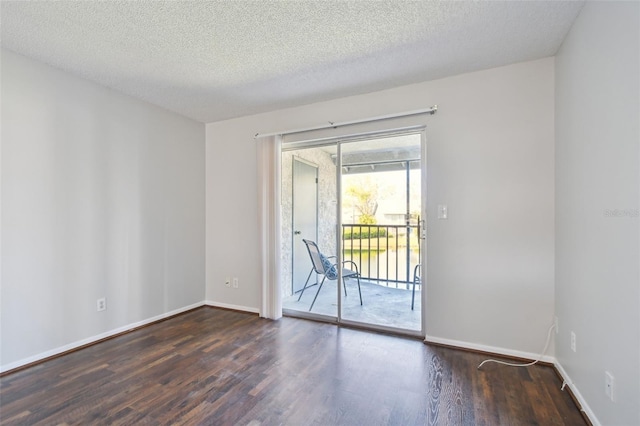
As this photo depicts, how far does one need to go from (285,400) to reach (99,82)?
10.4 ft

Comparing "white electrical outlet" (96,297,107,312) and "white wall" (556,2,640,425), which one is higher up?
"white wall" (556,2,640,425)

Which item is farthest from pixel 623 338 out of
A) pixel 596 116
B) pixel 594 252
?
pixel 596 116

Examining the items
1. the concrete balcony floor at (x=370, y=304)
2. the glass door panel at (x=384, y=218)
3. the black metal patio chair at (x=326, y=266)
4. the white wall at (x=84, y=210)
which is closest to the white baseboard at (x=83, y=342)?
the white wall at (x=84, y=210)

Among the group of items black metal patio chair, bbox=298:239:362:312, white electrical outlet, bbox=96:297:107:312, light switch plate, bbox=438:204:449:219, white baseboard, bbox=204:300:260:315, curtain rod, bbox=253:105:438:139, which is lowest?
white baseboard, bbox=204:300:260:315

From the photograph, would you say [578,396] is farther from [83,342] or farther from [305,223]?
[83,342]

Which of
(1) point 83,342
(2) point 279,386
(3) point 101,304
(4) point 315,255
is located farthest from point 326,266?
(1) point 83,342

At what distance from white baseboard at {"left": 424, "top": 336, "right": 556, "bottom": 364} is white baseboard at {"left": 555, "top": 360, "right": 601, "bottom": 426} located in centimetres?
11

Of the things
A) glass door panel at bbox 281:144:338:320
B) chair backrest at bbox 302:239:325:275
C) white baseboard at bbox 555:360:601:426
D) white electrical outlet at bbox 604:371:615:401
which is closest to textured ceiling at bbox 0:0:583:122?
glass door panel at bbox 281:144:338:320

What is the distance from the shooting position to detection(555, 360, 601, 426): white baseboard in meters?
1.61

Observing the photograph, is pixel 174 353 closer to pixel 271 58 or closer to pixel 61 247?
pixel 61 247

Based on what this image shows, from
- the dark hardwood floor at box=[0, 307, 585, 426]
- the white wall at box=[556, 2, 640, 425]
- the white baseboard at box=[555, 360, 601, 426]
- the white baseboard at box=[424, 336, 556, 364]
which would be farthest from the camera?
the white baseboard at box=[424, 336, 556, 364]

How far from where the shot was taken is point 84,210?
2.69 meters

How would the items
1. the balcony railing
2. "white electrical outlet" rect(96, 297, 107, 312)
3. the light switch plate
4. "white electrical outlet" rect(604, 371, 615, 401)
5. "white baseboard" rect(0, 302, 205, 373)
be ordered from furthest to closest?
the balcony railing
"white electrical outlet" rect(96, 297, 107, 312)
the light switch plate
"white baseboard" rect(0, 302, 205, 373)
"white electrical outlet" rect(604, 371, 615, 401)

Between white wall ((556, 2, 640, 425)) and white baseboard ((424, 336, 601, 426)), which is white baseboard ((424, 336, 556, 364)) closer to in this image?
white baseboard ((424, 336, 601, 426))
